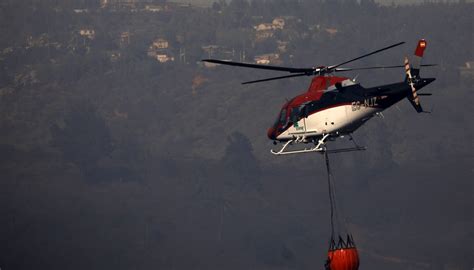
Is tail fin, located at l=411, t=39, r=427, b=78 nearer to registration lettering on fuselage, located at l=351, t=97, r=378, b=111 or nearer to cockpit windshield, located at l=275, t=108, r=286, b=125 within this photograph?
registration lettering on fuselage, located at l=351, t=97, r=378, b=111

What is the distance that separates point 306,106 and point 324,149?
3.87 metres

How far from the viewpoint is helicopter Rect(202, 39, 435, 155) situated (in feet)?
226

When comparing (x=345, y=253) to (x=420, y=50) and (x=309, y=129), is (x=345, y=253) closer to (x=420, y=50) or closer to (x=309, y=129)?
(x=309, y=129)

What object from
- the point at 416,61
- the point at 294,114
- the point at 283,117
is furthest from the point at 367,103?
the point at 283,117

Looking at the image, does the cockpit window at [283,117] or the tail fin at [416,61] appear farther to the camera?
the cockpit window at [283,117]

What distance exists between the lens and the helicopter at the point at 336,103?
6903 cm

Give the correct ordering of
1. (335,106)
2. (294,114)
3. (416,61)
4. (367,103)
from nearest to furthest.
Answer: (416,61)
(367,103)
(335,106)
(294,114)

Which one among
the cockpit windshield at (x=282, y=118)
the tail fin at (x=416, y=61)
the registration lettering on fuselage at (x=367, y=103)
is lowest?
the cockpit windshield at (x=282, y=118)

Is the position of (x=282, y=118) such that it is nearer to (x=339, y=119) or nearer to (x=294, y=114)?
(x=294, y=114)

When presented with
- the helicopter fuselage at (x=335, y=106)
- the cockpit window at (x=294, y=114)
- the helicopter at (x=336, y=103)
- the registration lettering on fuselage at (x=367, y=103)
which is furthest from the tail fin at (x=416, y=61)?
the cockpit window at (x=294, y=114)

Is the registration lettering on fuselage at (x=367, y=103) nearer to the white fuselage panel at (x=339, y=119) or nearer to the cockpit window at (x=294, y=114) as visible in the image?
the white fuselage panel at (x=339, y=119)

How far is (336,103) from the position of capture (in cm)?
7075

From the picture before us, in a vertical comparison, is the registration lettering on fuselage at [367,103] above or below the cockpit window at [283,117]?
above

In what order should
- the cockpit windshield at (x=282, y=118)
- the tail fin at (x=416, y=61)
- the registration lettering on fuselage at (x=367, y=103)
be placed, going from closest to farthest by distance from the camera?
the tail fin at (x=416, y=61) → the registration lettering on fuselage at (x=367, y=103) → the cockpit windshield at (x=282, y=118)
